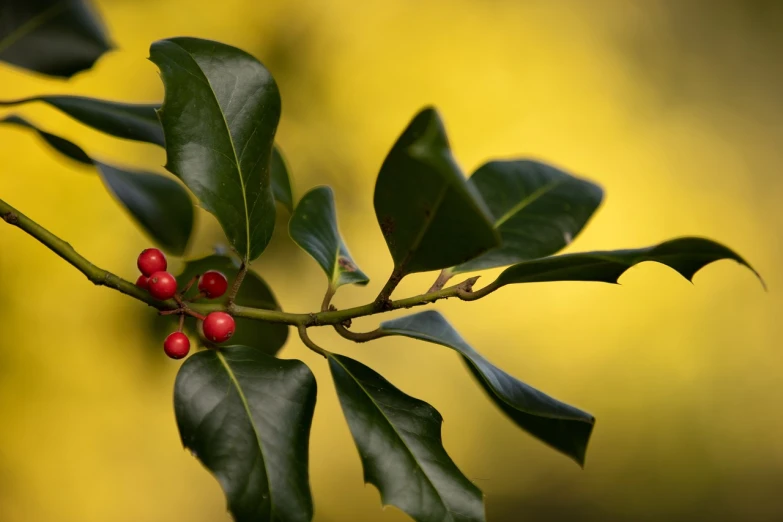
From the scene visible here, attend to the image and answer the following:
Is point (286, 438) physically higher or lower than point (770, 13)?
lower

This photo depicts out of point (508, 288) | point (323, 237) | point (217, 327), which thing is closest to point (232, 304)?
point (217, 327)

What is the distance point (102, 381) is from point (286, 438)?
168 cm

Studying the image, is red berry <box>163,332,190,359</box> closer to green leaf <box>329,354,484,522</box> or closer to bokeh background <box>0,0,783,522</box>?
green leaf <box>329,354,484,522</box>

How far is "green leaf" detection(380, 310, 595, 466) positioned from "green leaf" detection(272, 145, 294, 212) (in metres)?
0.21

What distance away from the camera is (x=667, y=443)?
235cm

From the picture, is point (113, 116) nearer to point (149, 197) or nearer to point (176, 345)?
point (149, 197)

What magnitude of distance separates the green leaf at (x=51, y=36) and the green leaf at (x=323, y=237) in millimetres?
315

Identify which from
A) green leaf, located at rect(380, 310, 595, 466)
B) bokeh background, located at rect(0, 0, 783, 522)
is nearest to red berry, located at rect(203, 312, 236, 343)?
green leaf, located at rect(380, 310, 595, 466)

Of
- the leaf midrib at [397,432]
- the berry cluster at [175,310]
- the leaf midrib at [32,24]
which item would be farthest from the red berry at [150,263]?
the leaf midrib at [32,24]

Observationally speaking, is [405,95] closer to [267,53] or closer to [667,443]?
[267,53]

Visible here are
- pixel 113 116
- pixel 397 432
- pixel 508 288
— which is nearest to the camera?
pixel 397 432

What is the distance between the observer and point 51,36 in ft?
2.78

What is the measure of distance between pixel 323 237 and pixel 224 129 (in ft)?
0.44

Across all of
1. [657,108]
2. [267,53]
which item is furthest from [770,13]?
[267,53]
